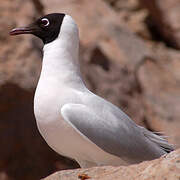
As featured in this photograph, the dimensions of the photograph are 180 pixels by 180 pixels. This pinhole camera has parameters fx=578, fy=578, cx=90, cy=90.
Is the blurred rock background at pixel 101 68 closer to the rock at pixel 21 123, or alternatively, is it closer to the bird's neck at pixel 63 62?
the rock at pixel 21 123

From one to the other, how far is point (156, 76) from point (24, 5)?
3.14 metres

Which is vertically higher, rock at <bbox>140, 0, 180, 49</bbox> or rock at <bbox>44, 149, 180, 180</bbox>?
rock at <bbox>44, 149, 180, 180</bbox>

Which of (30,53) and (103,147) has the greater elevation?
(103,147)

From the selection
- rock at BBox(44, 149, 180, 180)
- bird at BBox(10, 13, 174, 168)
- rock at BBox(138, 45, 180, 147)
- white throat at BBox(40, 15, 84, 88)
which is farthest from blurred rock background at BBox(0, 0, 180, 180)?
rock at BBox(44, 149, 180, 180)

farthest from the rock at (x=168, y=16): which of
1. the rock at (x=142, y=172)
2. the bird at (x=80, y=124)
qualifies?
the rock at (x=142, y=172)

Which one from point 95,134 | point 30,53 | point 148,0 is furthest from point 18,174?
point 148,0

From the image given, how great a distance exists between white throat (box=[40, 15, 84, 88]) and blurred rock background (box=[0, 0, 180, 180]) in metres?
2.16

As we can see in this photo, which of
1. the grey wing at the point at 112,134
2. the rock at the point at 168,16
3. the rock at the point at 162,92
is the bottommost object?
the rock at the point at 162,92

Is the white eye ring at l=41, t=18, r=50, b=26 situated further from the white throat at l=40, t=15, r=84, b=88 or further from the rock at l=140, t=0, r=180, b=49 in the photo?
the rock at l=140, t=0, r=180, b=49

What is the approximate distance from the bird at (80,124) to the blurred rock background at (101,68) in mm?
2322

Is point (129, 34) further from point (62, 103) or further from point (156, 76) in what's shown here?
point (62, 103)

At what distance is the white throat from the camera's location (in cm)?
446

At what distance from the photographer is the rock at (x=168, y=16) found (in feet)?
37.4

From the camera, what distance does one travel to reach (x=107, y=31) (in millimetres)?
9398
